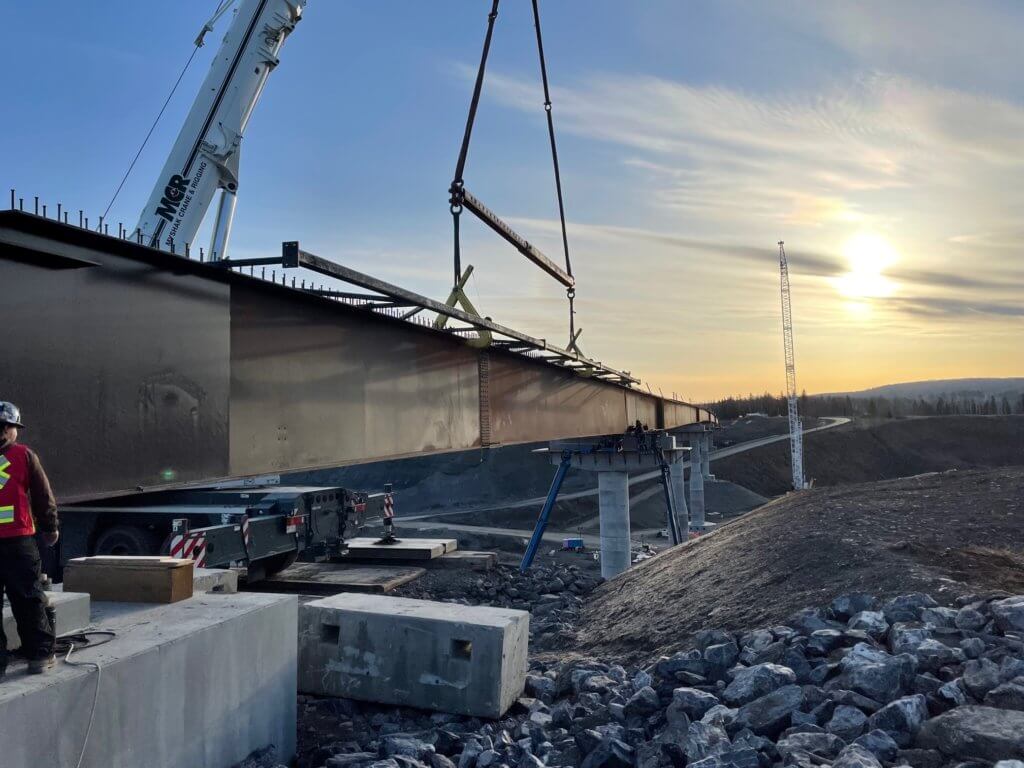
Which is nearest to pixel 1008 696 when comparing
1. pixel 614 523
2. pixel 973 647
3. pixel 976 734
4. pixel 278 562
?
pixel 976 734

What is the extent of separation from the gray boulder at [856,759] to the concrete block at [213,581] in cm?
497

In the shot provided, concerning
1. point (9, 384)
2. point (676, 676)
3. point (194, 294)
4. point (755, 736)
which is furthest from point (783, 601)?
point (9, 384)

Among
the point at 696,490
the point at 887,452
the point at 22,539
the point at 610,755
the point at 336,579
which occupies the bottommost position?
the point at 696,490

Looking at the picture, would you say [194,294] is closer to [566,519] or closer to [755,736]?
[755,736]

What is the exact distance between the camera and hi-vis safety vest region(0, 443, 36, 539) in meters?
4.39

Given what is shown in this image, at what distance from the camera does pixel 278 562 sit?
14.9 metres

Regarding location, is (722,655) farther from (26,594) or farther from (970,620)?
(26,594)

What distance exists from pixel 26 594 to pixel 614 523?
2218 centimetres

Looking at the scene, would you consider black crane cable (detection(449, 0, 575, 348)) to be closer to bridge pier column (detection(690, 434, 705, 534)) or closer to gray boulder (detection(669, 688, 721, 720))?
gray boulder (detection(669, 688, 721, 720))

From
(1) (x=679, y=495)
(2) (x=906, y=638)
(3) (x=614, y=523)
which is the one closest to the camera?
(2) (x=906, y=638)

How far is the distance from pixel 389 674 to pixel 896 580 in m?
5.19

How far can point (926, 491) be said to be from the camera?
14.6 metres

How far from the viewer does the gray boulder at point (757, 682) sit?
564cm

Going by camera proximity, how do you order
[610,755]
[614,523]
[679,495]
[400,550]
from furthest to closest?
[679,495] → [614,523] → [400,550] → [610,755]
